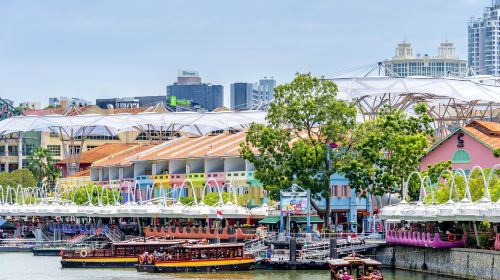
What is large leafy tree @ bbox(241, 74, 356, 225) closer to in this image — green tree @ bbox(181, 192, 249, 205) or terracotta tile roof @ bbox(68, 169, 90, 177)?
green tree @ bbox(181, 192, 249, 205)

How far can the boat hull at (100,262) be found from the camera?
10062 centimetres

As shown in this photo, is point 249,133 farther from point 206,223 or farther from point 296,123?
point 206,223

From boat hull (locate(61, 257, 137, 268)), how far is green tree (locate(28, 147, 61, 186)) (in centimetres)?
8165

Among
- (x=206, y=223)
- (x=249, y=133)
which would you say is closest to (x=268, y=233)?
(x=249, y=133)

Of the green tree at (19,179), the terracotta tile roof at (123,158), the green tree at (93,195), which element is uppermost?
the terracotta tile roof at (123,158)

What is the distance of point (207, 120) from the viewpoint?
173000 mm

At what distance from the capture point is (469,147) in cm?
10300

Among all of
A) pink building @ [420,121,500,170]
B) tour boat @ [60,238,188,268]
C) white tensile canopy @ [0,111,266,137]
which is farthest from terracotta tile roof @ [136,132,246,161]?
tour boat @ [60,238,188,268]

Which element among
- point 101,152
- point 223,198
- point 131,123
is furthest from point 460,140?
point 101,152

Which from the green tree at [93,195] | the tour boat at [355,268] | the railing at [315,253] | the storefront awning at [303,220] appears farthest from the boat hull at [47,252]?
the tour boat at [355,268]

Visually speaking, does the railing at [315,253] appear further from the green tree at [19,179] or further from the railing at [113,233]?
the green tree at [19,179]

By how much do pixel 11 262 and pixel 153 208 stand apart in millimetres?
14208

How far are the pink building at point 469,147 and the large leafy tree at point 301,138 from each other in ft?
22.5

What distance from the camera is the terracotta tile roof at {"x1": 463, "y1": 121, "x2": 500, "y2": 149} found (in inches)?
3949
